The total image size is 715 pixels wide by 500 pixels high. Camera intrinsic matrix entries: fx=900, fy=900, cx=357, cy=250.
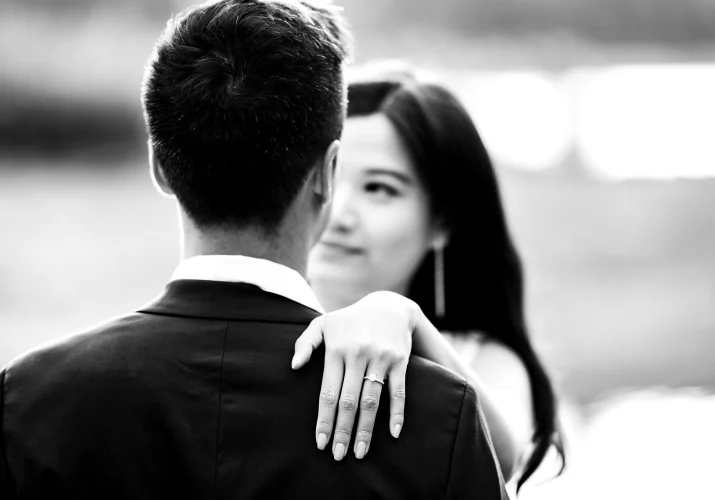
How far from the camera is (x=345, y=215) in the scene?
2.32 m

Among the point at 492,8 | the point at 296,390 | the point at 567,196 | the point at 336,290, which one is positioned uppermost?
the point at 492,8

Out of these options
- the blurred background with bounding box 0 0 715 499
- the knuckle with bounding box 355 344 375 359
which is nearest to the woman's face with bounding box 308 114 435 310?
the knuckle with bounding box 355 344 375 359

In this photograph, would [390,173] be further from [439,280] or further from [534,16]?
[534,16]

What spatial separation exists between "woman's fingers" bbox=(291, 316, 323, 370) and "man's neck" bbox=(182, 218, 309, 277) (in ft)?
0.39

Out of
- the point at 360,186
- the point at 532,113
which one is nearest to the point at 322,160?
the point at 360,186

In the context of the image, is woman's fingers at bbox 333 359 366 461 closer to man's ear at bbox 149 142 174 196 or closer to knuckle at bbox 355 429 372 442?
knuckle at bbox 355 429 372 442

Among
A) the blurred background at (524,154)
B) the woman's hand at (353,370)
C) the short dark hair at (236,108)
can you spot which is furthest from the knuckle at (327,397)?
the blurred background at (524,154)

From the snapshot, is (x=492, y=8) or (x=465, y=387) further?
(x=492, y=8)

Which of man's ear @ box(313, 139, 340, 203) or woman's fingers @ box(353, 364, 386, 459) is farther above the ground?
man's ear @ box(313, 139, 340, 203)

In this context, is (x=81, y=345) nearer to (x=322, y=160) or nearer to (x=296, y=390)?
(x=296, y=390)

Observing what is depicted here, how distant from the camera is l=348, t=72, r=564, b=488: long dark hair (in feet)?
7.88

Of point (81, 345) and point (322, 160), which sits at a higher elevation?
point (322, 160)

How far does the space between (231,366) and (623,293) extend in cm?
1263

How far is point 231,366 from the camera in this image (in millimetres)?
1189
